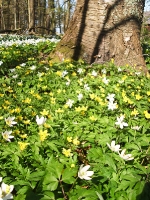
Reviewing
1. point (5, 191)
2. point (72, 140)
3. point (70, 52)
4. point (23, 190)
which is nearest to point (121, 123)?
point (72, 140)

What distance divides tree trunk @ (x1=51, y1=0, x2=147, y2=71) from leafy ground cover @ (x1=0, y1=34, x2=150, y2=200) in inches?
28.3

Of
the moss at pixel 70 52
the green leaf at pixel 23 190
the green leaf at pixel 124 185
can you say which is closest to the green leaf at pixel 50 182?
the green leaf at pixel 23 190

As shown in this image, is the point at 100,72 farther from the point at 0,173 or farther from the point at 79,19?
the point at 0,173

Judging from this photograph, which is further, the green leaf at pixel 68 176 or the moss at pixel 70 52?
the moss at pixel 70 52

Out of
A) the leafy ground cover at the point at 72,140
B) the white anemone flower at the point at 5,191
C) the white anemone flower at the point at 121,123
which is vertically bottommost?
the leafy ground cover at the point at 72,140

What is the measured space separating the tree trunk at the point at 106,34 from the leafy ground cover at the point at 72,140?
0.72 metres

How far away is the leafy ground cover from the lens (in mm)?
1609

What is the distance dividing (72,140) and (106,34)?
3184 mm

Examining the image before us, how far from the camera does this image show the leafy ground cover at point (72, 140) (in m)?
1.61

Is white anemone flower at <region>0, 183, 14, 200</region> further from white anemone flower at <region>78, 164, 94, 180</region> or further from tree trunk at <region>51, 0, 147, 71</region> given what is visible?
tree trunk at <region>51, 0, 147, 71</region>

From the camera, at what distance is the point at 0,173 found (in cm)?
175

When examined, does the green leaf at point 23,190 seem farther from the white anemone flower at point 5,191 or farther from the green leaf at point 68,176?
the green leaf at point 68,176

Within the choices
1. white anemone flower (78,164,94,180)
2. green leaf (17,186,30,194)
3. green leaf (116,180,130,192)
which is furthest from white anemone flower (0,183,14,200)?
green leaf (116,180,130,192)

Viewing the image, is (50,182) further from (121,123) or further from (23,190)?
(121,123)
